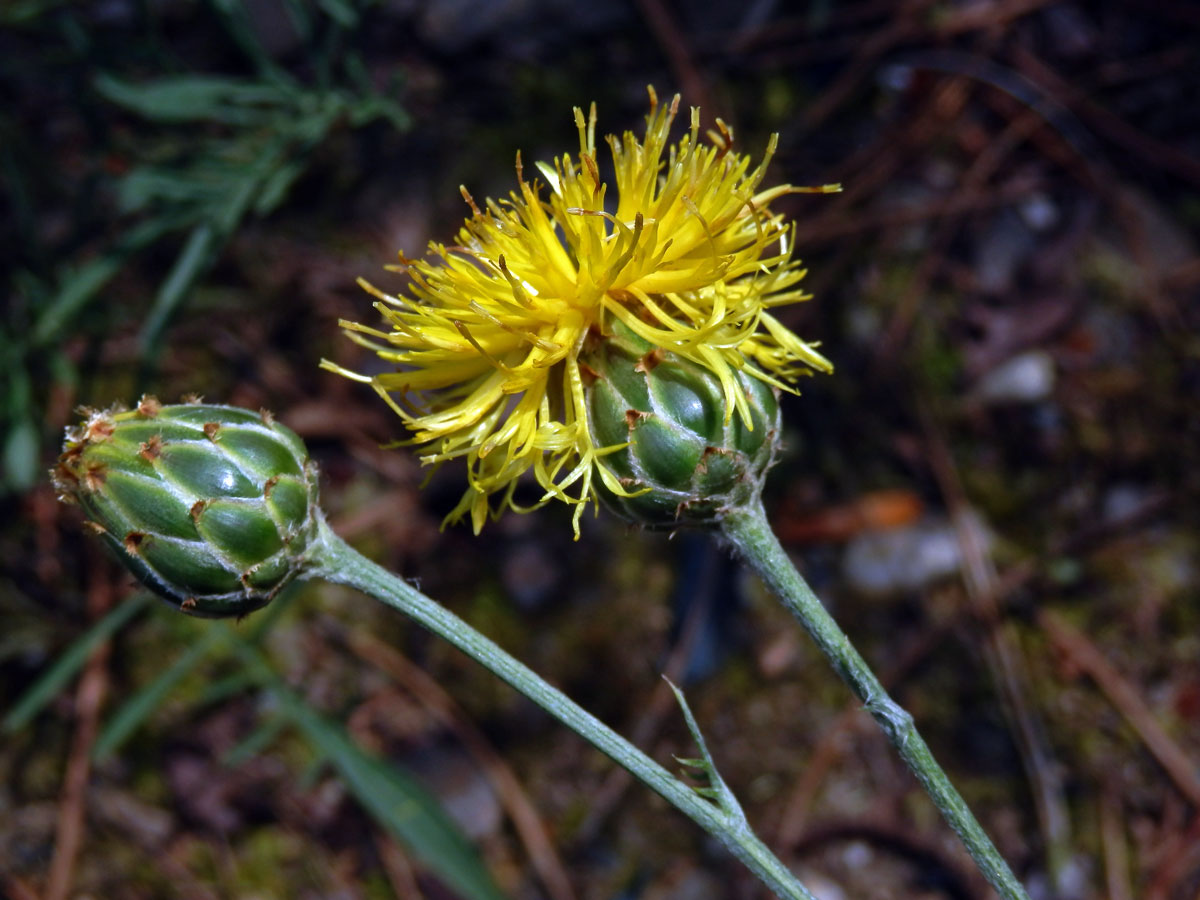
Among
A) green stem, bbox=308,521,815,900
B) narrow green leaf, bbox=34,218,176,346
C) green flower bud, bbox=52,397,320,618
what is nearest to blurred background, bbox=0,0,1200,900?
narrow green leaf, bbox=34,218,176,346

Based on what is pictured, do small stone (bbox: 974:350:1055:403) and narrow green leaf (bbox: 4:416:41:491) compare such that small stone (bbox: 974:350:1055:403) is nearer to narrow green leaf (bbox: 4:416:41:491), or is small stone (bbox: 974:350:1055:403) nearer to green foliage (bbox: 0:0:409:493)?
green foliage (bbox: 0:0:409:493)

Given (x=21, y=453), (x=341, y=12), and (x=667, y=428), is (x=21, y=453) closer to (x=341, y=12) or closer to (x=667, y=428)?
(x=341, y=12)

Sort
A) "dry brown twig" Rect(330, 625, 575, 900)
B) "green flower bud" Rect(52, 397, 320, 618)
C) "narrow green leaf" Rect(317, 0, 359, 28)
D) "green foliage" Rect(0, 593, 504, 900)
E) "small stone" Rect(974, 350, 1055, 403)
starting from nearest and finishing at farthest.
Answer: "green flower bud" Rect(52, 397, 320, 618) → "narrow green leaf" Rect(317, 0, 359, 28) → "green foliage" Rect(0, 593, 504, 900) → "dry brown twig" Rect(330, 625, 575, 900) → "small stone" Rect(974, 350, 1055, 403)

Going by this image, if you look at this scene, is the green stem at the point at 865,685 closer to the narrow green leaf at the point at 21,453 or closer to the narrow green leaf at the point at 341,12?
the narrow green leaf at the point at 341,12

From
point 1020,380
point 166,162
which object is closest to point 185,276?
point 166,162

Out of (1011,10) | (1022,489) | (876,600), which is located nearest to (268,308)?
(876,600)

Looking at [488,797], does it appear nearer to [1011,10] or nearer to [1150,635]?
[1150,635]

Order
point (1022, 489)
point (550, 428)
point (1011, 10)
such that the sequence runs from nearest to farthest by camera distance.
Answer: point (550, 428), point (1022, 489), point (1011, 10)
